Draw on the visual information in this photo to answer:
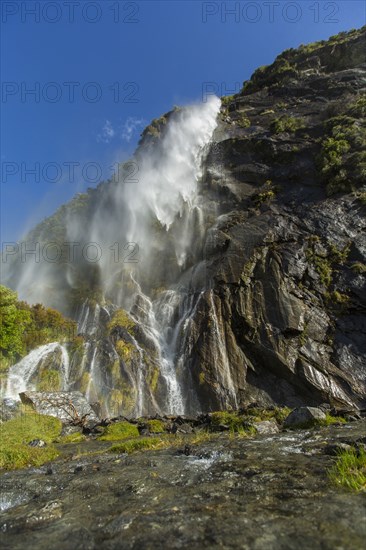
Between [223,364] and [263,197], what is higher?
[263,197]

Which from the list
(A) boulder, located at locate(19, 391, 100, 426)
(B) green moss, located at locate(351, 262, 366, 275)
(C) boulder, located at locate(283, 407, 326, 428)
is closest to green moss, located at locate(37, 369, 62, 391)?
(A) boulder, located at locate(19, 391, 100, 426)

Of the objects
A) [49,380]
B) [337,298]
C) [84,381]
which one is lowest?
[84,381]

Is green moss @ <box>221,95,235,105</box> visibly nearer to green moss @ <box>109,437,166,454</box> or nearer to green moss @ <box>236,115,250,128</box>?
green moss @ <box>236,115,250,128</box>

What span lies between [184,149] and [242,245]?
101ft

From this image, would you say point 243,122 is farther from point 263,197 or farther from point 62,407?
point 62,407

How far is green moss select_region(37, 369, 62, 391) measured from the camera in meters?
25.6

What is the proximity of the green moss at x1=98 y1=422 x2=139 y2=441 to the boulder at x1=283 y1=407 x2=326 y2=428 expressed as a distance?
273 inches

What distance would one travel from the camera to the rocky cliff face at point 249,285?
2623 centimetres

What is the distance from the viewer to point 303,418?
15.1 m

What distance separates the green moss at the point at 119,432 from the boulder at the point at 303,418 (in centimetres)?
693

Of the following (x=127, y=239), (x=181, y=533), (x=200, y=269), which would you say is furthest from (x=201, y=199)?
(x=181, y=533)

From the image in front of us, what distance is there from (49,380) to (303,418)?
60.1 ft

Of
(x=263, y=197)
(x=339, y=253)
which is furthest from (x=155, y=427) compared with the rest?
(x=263, y=197)

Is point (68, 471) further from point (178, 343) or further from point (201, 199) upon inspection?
point (201, 199)
